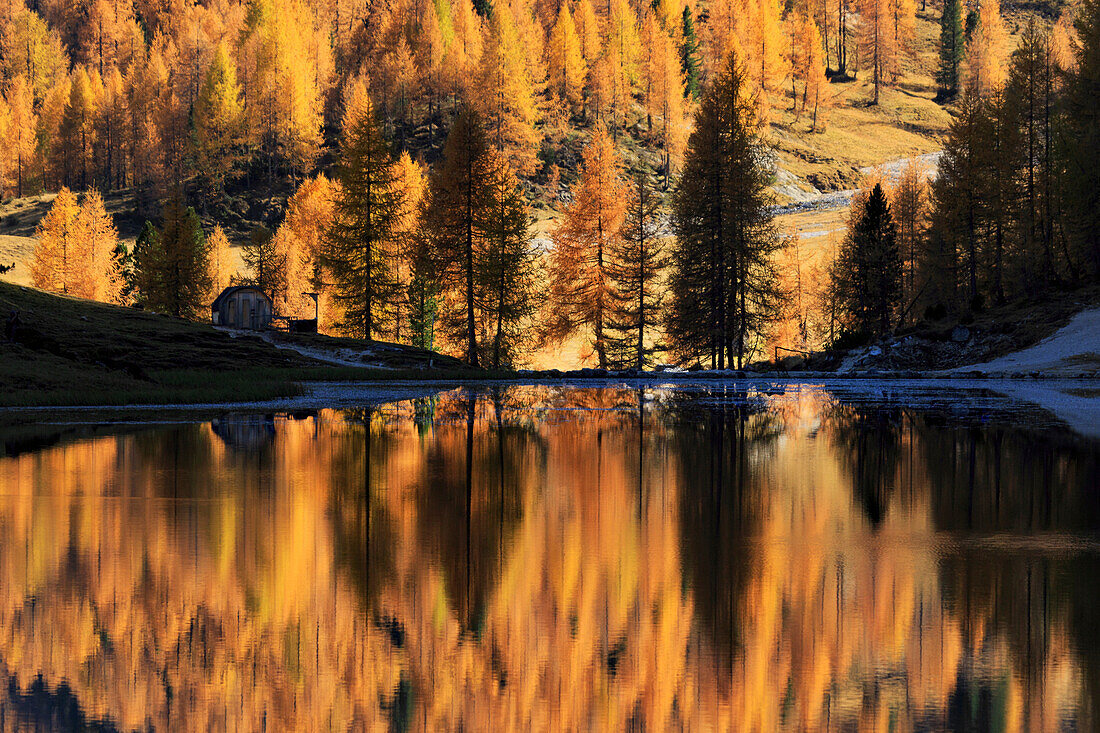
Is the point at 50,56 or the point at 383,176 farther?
the point at 50,56

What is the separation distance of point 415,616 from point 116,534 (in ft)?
13.6

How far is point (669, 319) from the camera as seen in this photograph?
5447 centimetres

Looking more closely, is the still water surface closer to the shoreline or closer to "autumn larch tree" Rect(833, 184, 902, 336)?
the shoreline

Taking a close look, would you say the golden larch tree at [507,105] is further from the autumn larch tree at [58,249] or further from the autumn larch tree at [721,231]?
the autumn larch tree at [721,231]

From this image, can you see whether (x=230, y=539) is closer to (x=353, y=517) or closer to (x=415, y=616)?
(x=353, y=517)

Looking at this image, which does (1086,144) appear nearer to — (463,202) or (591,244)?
(591,244)

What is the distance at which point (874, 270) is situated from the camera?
57.0 meters

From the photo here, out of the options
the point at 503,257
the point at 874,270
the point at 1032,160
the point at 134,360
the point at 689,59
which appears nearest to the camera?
the point at 134,360

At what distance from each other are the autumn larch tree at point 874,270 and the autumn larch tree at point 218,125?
261ft

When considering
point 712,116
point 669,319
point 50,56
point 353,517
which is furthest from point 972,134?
point 50,56

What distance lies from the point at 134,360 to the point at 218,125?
91.6 metres

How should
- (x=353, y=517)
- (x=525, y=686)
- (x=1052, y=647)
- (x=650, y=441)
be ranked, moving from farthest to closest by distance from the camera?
1. (x=650, y=441)
2. (x=353, y=517)
3. (x=1052, y=647)
4. (x=525, y=686)

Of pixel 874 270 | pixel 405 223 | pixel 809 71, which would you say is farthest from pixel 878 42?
pixel 874 270

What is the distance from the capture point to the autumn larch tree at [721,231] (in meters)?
51.0
